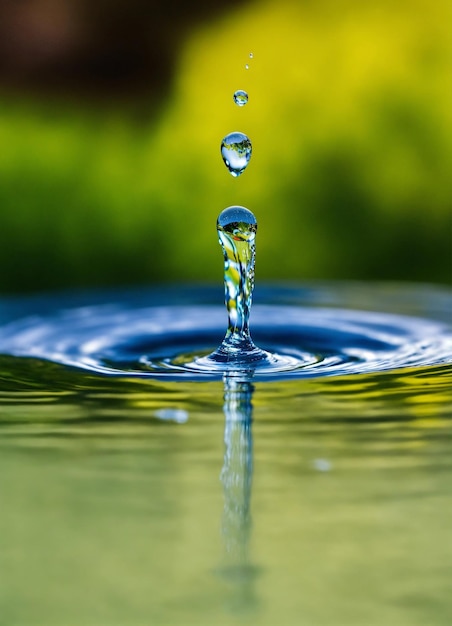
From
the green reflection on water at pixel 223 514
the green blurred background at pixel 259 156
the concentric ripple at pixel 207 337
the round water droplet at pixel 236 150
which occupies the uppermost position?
the green blurred background at pixel 259 156

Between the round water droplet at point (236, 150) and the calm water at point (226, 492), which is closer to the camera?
the calm water at point (226, 492)

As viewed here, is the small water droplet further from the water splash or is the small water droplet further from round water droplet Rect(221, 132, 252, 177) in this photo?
round water droplet Rect(221, 132, 252, 177)

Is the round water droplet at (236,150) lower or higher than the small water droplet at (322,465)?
higher

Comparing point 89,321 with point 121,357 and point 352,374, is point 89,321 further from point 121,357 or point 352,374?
point 352,374

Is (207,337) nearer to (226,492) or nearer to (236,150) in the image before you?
(236,150)

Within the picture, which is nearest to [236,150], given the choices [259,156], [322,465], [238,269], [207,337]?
[238,269]

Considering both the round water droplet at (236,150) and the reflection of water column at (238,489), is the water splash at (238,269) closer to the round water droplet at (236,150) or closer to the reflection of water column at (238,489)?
the round water droplet at (236,150)

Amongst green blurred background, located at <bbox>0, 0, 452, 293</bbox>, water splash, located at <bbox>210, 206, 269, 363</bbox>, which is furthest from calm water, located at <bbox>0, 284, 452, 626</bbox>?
green blurred background, located at <bbox>0, 0, 452, 293</bbox>

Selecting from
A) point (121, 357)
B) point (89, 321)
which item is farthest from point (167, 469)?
point (89, 321)

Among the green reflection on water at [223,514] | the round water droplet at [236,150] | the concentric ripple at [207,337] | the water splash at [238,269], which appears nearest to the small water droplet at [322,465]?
the green reflection on water at [223,514]
